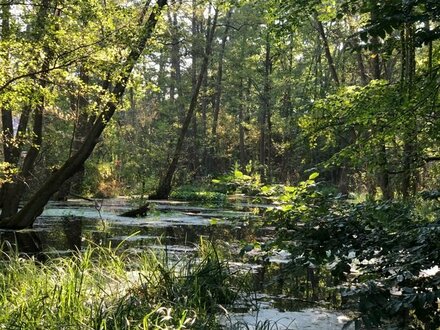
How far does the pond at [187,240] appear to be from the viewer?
416cm

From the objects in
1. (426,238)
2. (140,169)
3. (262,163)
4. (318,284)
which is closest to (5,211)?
(318,284)

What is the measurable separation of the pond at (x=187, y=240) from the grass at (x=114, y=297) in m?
0.29

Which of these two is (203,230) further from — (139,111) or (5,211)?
(139,111)

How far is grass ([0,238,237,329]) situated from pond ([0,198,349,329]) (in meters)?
0.29

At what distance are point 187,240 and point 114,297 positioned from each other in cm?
488

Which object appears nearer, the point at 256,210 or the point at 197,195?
the point at 256,210

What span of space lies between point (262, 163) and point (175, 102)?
7993 mm

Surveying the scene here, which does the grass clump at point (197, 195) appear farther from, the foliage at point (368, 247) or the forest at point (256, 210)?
the foliage at point (368, 247)

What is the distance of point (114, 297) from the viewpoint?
4.05 m

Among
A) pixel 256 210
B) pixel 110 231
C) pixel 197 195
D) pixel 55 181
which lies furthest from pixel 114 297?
pixel 197 195

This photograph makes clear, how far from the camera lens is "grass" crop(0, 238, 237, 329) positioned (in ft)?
10.8

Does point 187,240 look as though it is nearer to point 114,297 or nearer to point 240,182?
point 114,297

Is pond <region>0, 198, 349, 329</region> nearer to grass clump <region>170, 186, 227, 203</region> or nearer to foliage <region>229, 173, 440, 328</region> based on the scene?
foliage <region>229, 173, 440, 328</region>

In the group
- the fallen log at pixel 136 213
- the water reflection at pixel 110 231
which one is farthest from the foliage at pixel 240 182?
the fallen log at pixel 136 213
